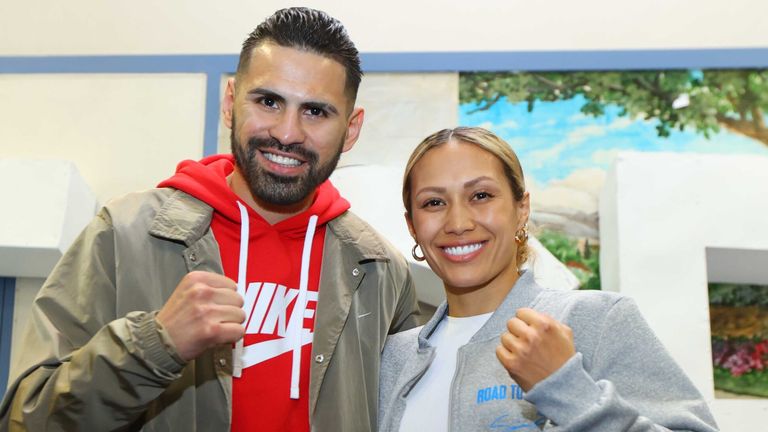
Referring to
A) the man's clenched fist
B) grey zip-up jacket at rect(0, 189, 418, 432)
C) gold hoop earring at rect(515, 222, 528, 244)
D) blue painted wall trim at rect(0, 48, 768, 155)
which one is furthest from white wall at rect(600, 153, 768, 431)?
the man's clenched fist

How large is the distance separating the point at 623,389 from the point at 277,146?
89 cm

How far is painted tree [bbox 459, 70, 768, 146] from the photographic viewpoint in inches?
159

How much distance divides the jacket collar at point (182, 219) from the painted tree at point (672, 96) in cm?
254

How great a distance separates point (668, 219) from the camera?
11.2 feet

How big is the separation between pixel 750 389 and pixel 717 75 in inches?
62.5

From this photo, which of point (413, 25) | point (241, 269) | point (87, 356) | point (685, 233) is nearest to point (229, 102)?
point (241, 269)

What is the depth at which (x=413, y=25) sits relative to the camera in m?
4.32

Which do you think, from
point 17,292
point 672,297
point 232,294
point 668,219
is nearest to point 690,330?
point 672,297

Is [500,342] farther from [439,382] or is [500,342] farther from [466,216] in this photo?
[466,216]

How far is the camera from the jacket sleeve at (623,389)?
124cm

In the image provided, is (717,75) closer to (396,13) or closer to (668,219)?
(668,219)

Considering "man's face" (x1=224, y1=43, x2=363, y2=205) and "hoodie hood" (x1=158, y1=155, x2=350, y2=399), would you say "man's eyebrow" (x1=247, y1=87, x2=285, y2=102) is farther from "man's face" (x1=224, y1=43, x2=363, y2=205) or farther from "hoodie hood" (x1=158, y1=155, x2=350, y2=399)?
"hoodie hood" (x1=158, y1=155, x2=350, y2=399)

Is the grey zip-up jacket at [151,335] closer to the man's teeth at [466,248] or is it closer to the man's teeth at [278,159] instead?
the man's teeth at [278,159]

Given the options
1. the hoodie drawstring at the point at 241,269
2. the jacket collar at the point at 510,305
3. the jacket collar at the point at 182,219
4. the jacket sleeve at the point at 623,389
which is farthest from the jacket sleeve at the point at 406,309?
the jacket sleeve at the point at 623,389
